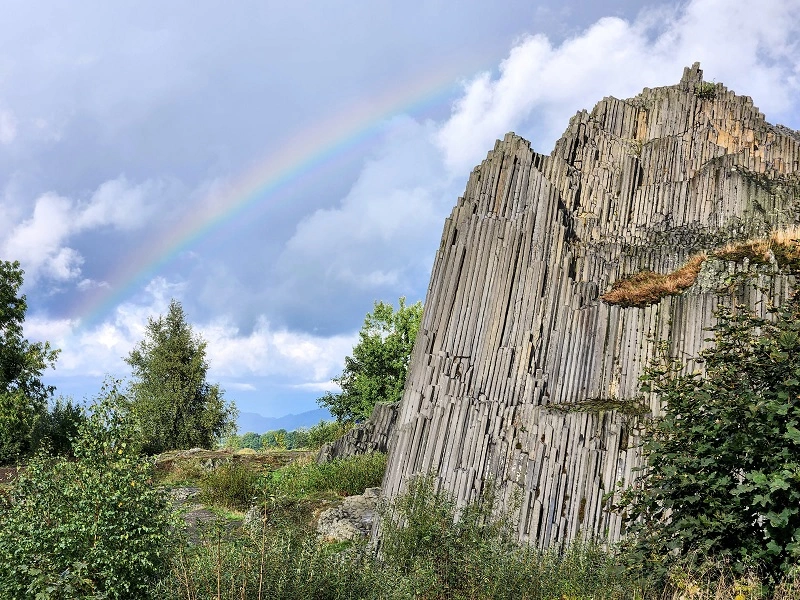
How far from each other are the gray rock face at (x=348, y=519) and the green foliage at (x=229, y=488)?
3717 millimetres

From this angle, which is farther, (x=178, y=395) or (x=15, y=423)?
(x=178, y=395)

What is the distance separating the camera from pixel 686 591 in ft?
16.7

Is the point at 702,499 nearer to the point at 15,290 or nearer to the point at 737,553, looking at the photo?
the point at 737,553

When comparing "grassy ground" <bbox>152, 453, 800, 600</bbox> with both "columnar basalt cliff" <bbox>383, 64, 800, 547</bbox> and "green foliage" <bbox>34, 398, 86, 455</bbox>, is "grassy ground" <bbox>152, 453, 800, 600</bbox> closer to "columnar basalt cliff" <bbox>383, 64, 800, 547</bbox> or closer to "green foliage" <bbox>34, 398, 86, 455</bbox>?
"columnar basalt cliff" <bbox>383, 64, 800, 547</bbox>

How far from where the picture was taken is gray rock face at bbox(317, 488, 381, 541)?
635 inches

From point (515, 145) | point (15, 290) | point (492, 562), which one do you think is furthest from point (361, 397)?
point (492, 562)

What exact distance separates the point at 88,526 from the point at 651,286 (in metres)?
11.5

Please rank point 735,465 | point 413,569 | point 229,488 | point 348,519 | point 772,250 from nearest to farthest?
point 735,465, point 413,569, point 772,250, point 348,519, point 229,488

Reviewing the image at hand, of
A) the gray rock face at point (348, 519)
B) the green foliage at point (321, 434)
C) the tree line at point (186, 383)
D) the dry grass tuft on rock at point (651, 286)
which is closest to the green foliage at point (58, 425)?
the tree line at point (186, 383)

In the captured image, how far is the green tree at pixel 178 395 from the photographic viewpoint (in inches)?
1609

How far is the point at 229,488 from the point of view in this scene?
21734mm

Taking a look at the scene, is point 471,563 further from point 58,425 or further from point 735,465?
point 58,425

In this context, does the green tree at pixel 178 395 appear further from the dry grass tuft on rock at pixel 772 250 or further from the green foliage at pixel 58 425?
the dry grass tuft on rock at pixel 772 250

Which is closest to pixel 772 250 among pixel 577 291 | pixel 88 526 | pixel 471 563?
pixel 577 291
